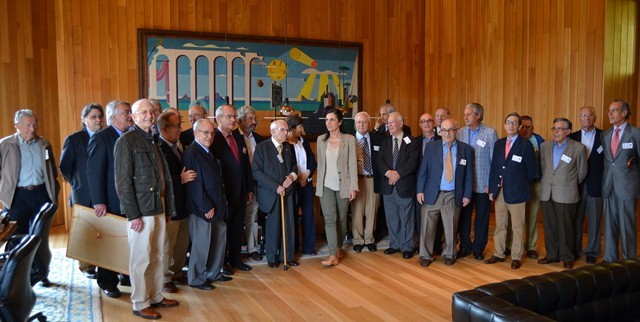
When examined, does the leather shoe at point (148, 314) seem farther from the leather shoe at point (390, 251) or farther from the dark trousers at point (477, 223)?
the dark trousers at point (477, 223)

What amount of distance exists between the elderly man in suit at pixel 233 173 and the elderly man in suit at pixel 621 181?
12.6 ft

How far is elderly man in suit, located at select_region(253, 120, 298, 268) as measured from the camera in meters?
5.45

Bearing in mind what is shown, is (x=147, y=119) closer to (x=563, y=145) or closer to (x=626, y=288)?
(x=626, y=288)

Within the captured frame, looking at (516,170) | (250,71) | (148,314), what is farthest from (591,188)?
(250,71)

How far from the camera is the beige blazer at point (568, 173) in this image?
554cm

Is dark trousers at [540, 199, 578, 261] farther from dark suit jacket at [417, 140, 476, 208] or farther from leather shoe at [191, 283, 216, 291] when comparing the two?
leather shoe at [191, 283, 216, 291]

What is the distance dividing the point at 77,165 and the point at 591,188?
209 inches

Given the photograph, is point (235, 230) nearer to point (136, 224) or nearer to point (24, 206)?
point (136, 224)

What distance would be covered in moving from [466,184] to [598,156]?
4.89 feet

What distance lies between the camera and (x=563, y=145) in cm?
564

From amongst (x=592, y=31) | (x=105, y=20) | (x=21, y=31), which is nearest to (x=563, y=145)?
(x=592, y=31)

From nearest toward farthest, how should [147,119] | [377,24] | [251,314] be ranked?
1. [147,119]
2. [251,314]
3. [377,24]

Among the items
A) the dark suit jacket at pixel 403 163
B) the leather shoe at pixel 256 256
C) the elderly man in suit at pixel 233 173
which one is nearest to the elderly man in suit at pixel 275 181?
the elderly man in suit at pixel 233 173

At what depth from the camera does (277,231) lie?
557 cm
